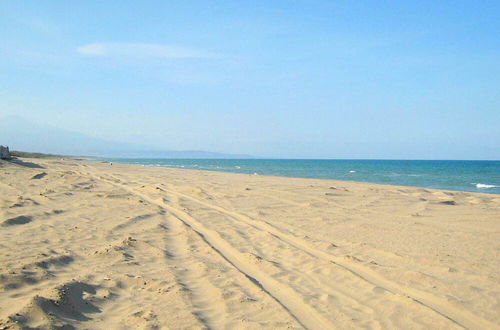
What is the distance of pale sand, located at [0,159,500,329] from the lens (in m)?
3.96

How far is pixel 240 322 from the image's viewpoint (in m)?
3.83

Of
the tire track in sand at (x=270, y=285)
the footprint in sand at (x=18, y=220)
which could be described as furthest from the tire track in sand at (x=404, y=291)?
the footprint in sand at (x=18, y=220)

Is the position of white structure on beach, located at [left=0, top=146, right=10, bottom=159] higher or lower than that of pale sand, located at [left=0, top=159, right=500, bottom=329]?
higher

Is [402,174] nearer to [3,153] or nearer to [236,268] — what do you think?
[3,153]

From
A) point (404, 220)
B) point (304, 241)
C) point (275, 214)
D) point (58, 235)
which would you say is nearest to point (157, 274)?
point (58, 235)

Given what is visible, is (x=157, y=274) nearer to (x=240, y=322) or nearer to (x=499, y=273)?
(x=240, y=322)

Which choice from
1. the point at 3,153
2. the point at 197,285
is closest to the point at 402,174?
the point at 3,153

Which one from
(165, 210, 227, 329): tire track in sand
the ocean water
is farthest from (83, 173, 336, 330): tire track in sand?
the ocean water

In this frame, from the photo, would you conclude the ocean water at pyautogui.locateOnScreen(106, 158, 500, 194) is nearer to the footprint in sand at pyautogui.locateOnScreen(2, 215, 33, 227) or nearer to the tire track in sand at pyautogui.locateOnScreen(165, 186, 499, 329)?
the tire track in sand at pyautogui.locateOnScreen(165, 186, 499, 329)

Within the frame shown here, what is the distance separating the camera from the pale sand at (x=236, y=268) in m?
3.96

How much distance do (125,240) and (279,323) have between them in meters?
3.62

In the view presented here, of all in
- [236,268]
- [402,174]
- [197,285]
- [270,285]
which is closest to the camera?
[197,285]

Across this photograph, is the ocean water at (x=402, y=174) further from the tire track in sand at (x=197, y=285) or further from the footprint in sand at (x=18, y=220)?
the footprint in sand at (x=18, y=220)

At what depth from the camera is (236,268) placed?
18.5 ft
